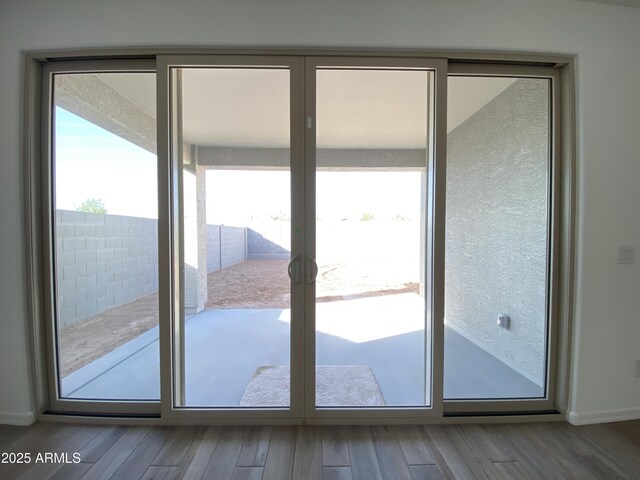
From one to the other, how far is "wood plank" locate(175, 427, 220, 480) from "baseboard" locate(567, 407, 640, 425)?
92.6 inches

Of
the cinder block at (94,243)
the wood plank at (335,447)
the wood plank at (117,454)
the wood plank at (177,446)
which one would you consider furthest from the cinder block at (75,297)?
the wood plank at (335,447)

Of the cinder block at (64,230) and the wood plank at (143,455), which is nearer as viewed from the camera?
the wood plank at (143,455)

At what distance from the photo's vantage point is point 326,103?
77.8 inches

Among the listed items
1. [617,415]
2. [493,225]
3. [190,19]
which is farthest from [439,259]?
[190,19]

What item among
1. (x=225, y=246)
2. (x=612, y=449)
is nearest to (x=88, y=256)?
(x=225, y=246)

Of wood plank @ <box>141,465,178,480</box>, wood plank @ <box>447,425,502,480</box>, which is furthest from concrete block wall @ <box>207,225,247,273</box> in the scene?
wood plank @ <box>447,425,502,480</box>

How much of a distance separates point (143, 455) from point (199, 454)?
0.32 m

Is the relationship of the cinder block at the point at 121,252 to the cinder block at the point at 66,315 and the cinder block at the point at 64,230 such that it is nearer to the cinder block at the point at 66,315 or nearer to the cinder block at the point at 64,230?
the cinder block at the point at 64,230

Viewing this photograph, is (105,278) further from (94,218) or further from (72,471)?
(72,471)

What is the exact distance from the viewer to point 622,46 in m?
1.88

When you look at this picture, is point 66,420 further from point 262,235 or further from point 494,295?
point 494,295

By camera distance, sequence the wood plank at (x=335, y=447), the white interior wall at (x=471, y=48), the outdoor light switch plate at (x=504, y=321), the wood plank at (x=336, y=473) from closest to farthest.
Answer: the wood plank at (x=336, y=473) → the wood plank at (x=335, y=447) → the white interior wall at (x=471, y=48) → the outdoor light switch plate at (x=504, y=321)

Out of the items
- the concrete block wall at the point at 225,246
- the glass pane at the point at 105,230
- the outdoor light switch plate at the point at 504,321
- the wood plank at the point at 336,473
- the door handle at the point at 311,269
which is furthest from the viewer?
the outdoor light switch plate at the point at 504,321

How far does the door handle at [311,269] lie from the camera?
189 centimetres
